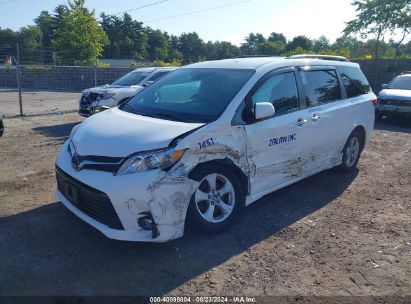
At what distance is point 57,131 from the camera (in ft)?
32.8

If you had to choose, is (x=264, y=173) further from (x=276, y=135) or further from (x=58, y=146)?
(x=58, y=146)

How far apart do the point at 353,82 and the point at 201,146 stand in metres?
3.62

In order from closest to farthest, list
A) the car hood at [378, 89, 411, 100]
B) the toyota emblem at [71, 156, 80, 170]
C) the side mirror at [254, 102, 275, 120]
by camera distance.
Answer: the toyota emblem at [71, 156, 80, 170]
the side mirror at [254, 102, 275, 120]
the car hood at [378, 89, 411, 100]

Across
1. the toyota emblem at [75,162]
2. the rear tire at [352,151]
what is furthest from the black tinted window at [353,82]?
the toyota emblem at [75,162]

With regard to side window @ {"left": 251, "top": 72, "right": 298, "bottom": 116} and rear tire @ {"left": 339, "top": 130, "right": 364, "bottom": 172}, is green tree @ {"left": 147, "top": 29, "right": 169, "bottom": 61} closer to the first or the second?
rear tire @ {"left": 339, "top": 130, "right": 364, "bottom": 172}

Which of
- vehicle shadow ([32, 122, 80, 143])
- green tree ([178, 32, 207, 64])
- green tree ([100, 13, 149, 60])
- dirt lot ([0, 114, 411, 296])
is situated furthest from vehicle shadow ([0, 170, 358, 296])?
green tree ([178, 32, 207, 64])

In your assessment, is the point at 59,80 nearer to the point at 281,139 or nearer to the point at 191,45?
the point at 281,139

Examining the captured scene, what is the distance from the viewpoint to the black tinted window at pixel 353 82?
592 centimetres

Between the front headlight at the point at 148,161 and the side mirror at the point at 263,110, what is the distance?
1104 millimetres

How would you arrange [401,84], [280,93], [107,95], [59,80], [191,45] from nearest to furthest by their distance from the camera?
[280,93], [107,95], [401,84], [59,80], [191,45]

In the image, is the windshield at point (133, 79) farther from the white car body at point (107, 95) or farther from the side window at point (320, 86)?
the side window at point (320, 86)

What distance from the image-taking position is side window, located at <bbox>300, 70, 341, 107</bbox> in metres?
5.00

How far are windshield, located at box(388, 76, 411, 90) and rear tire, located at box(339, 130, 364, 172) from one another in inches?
297

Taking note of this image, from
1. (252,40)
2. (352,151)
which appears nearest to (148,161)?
(352,151)
